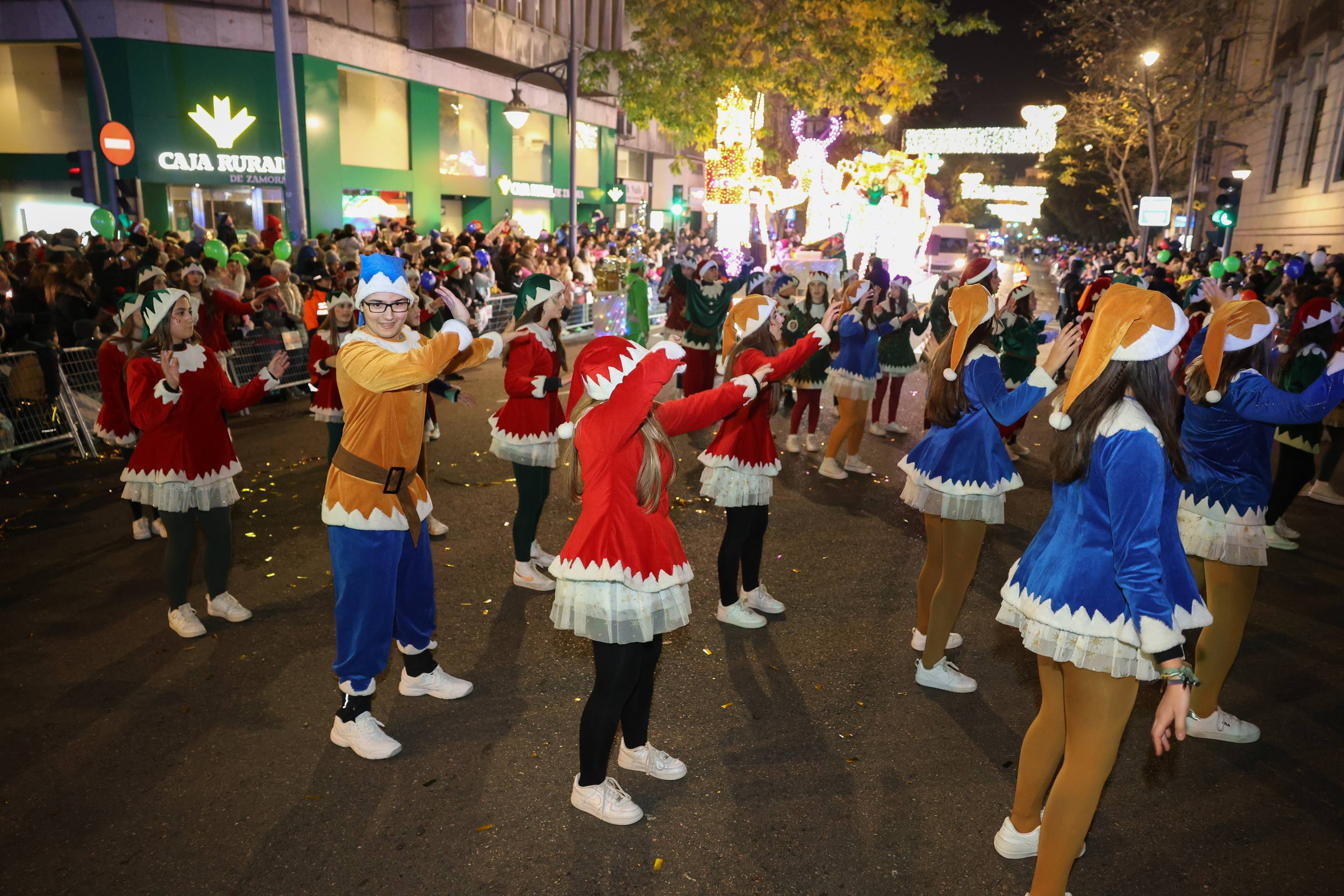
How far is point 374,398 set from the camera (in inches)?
153

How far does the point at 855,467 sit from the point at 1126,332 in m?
6.52

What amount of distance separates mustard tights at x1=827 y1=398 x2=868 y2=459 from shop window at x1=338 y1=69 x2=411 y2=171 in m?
18.2

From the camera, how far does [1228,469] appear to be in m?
4.21

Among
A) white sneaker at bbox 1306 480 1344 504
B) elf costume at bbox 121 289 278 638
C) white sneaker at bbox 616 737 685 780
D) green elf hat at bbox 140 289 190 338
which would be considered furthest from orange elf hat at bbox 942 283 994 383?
white sneaker at bbox 1306 480 1344 504

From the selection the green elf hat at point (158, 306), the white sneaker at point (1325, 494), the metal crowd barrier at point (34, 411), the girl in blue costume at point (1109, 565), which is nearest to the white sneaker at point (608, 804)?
the girl in blue costume at point (1109, 565)

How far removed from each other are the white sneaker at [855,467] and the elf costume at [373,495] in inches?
225

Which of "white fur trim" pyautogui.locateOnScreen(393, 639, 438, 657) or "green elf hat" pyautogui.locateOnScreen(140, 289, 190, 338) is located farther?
"green elf hat" pyautogui.locateOnScreen(140, 289, 190, 338)

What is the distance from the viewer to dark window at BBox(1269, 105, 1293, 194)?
28.0 meters

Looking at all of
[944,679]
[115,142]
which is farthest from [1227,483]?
[115,142]

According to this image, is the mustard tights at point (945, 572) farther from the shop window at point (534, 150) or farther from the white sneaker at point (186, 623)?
the shop window at point (534, 150)

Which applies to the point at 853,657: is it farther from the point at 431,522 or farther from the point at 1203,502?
the point at 431,522

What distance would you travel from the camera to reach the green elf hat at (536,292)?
568 cm

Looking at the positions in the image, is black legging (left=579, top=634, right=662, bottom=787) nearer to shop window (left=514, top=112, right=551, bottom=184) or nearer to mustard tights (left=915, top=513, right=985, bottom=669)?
mustard tights (left=915, top=513, right=985, bottom=669)

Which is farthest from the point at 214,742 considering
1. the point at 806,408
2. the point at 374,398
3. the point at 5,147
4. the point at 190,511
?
the point at 5,147
